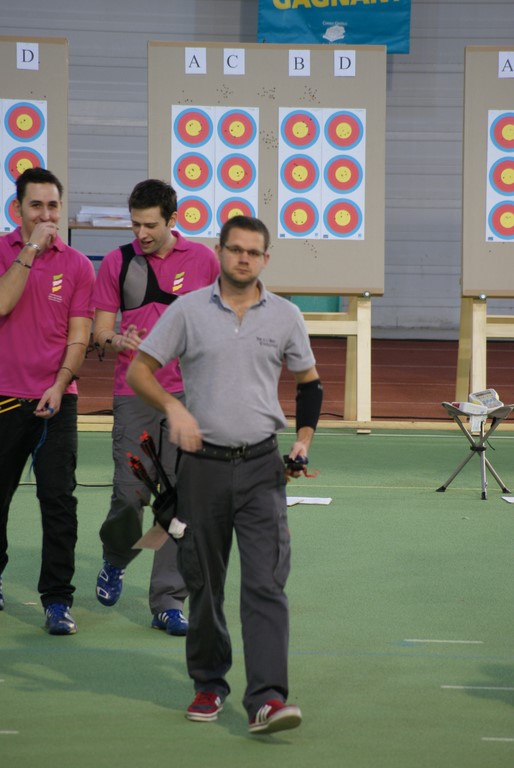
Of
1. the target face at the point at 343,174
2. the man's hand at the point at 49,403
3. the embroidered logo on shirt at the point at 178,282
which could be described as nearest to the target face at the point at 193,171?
the target face at the point at 343,174

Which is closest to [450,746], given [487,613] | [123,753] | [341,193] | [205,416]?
[123,753]

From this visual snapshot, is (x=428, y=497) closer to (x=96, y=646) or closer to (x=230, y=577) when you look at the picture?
(x=230, y=577)

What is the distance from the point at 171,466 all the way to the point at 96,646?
0.63 m

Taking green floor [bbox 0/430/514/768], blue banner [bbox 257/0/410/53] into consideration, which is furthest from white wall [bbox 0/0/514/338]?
green floor [bbox 0/430/514/768]

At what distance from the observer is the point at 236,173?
8.43 m

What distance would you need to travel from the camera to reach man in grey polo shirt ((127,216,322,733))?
9.91 ft

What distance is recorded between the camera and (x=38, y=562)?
16.1ft

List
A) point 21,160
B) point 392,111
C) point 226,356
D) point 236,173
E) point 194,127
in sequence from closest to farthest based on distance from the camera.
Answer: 1. point 226,356
2. point 21,160
3. point 194,127
4. point 236,173
5. point 392,111

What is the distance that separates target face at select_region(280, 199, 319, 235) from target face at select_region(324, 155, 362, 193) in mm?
230

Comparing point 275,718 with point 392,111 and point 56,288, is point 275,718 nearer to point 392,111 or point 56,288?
point 56,288

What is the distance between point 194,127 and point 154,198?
4587 millimetres

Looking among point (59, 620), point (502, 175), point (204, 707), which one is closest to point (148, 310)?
point (59, 620)

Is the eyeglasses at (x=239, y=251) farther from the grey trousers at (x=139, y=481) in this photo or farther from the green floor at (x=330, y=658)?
the green floor at (x=330, y=658)

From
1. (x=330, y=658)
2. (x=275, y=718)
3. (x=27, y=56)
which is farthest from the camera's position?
(x=27, y=56)
